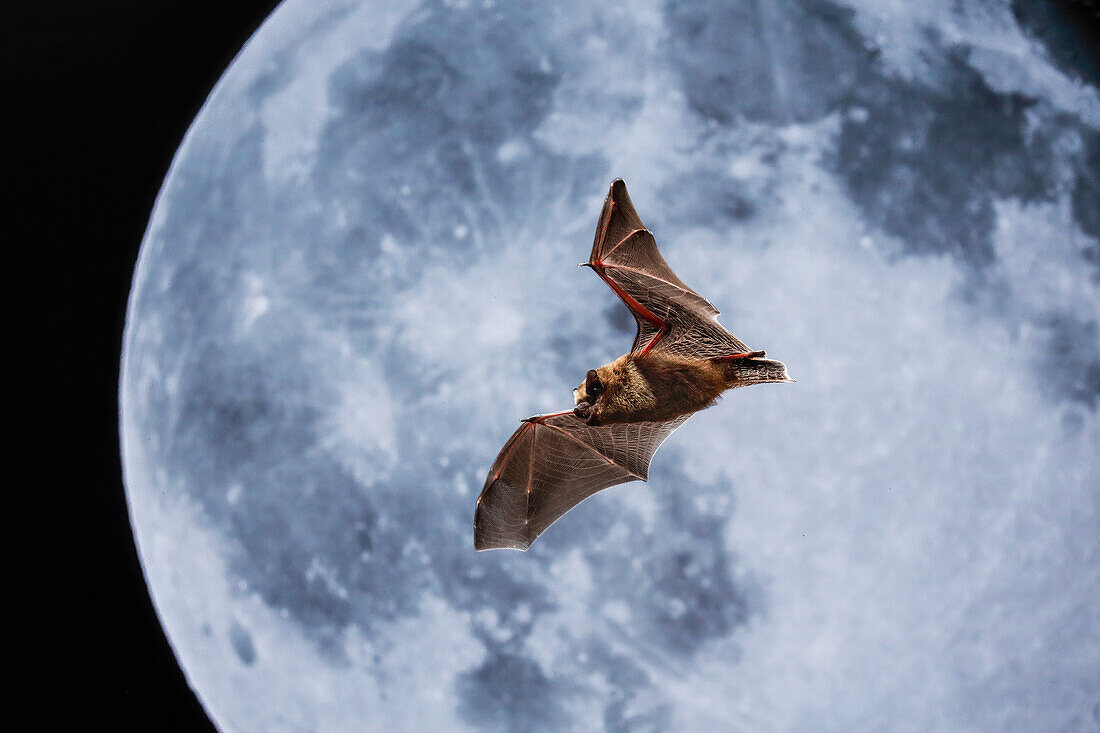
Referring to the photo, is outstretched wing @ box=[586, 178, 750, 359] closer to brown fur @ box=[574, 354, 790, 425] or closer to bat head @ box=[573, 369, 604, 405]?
brown fur @ box=[574, 354, 790, 425]

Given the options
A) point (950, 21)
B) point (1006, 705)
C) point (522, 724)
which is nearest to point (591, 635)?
point (522, 724)

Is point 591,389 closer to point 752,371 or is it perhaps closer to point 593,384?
point 593,384

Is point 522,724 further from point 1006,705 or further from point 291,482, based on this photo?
point 1006,705

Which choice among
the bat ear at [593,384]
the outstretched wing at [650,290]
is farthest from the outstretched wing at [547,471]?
the bat ear at [593,384]

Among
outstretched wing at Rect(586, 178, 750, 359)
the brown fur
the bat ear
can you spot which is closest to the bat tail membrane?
the brown fur

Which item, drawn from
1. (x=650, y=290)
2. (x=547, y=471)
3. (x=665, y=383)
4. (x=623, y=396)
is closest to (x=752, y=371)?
(x=665, y=383)

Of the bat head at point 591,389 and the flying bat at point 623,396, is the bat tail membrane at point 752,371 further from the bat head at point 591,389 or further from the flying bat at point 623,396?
the bat head at point 591,389
